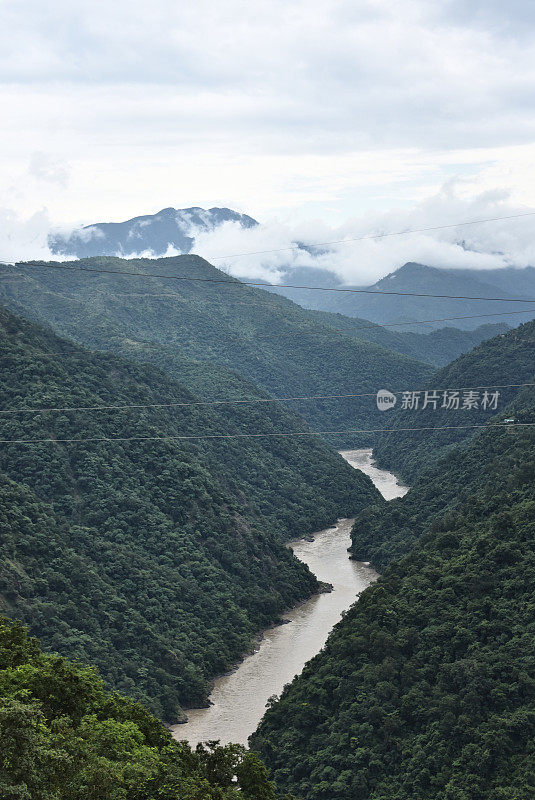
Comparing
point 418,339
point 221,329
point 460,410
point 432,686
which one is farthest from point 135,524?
point 418,339

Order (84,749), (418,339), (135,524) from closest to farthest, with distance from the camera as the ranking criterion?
(84,749)
(135,524)
(418,339)

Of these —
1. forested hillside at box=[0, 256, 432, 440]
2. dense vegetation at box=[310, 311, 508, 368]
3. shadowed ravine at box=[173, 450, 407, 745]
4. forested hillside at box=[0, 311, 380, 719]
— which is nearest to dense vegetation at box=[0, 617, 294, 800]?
shadowed ravine at box=[173, 450, 407, 745]

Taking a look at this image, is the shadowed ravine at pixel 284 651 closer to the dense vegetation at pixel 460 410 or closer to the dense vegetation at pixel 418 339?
the dense vegetation at pixel 460 410

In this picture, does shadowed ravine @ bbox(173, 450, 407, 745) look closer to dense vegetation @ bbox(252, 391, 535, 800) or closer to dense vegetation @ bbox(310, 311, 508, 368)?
dense vegetation @ bbox(252, 391, 535, 800)

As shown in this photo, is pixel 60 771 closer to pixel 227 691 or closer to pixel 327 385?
pixel 227 691

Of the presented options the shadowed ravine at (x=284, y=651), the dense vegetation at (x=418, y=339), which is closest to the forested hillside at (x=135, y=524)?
the shadowed ravine at (x=284, y=651)

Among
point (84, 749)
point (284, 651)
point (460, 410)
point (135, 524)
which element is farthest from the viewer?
point (460, 410)

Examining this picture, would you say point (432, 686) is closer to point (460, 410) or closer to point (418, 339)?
point (460, 410)
